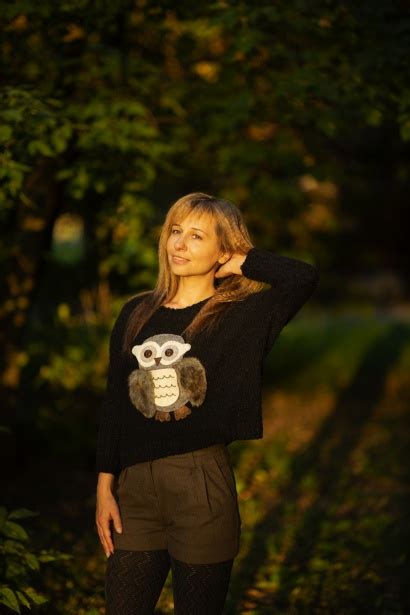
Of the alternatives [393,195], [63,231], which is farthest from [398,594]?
[393,195]

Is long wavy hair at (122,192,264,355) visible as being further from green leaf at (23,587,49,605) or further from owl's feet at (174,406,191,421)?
green leaf at (23,587,49,605)

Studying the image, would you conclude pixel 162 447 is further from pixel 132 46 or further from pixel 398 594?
pixel 132 46

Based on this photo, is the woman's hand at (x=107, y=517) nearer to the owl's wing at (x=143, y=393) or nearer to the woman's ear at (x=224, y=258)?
the owl's wing at (x=143, y=393)

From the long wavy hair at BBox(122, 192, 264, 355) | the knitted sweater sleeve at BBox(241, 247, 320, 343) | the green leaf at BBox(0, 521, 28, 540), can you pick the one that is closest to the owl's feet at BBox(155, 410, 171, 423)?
the long wavy hair at BBox(122, 192, 264, 355)

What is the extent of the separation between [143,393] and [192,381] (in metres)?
0.19

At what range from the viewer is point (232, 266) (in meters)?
3.21

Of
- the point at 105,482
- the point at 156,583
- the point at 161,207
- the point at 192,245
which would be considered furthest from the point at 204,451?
the point at 161,207

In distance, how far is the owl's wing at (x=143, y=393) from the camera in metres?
2.96

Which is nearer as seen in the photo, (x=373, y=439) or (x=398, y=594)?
(x=398, y=594)

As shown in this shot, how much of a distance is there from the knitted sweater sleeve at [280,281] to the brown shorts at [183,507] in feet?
1.77

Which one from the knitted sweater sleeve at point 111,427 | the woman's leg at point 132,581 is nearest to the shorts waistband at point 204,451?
the knitted sweater sleeve at point 111,427

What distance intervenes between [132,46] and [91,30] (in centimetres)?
118

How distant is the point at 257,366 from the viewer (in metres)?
2.98

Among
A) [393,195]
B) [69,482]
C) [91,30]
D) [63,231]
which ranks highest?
[393,195]
